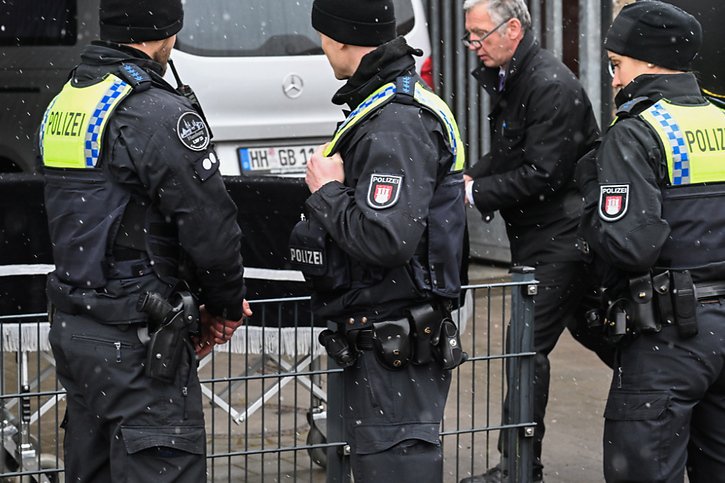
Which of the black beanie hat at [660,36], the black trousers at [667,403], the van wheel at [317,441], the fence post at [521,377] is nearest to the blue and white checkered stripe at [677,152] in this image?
the black beanie hat at [660,36]

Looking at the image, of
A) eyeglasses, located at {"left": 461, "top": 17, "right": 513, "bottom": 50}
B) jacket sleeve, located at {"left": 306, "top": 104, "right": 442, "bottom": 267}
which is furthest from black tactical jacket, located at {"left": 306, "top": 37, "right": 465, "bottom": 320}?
eyeglasses, located at {"left": 461, "top": 17, "right": 513, "bottom": 50}

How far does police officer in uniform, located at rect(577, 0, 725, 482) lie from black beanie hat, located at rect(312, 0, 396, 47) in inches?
33.5

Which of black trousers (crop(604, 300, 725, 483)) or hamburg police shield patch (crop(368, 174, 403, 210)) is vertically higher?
hamburg police shield patch (crop(368, 174, 403, 210))

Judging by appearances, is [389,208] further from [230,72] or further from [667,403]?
[230,72]

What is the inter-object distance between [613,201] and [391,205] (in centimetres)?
86

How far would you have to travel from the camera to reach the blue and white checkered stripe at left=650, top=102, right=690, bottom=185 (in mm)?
3943

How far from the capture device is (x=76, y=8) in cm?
744

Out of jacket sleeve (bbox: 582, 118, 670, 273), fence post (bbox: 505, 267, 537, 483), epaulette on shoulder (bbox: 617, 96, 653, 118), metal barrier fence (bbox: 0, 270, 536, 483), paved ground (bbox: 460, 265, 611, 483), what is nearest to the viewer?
jacket sleeve (bbox: 582, 118, 670, 273)

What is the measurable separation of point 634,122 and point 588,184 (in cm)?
28

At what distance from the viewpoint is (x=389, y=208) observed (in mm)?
3445

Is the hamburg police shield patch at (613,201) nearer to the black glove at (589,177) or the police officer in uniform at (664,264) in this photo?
the police officer in uniform at (664,264)

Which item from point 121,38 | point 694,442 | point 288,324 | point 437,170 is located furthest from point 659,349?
point 121,38

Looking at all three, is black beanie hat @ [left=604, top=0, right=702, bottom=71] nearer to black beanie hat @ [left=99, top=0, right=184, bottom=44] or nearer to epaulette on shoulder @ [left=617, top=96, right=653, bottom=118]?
epaulette on shoulder @ [left=617, top=96, right=653, bottom=118]

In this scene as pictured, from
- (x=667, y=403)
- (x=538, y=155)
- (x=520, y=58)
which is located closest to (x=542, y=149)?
(x=538, y=155)
